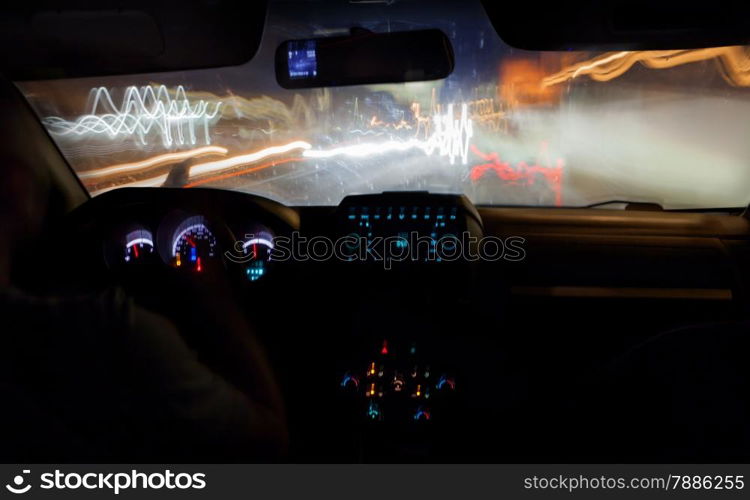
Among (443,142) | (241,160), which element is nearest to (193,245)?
(241,160)

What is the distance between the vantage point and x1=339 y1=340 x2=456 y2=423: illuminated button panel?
2953 millimetres

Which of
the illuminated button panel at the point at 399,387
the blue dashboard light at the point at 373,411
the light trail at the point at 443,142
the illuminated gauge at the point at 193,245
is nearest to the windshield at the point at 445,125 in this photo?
the light trail at the point at 443,142

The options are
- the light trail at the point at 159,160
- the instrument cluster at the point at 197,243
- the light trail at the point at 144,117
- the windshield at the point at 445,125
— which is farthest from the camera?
the light trail at the point at 159,160

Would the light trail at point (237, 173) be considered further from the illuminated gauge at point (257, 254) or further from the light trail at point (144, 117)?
the illuminated gauge at point (257, 254)

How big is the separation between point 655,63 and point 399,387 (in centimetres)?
280

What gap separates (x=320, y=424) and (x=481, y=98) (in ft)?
7.53

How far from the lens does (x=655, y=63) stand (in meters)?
4.13

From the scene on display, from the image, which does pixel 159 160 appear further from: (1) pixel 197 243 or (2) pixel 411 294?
(2) pixel 411 294

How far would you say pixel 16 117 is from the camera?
3.22 metres

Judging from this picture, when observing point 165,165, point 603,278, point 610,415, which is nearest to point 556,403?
point 603,278

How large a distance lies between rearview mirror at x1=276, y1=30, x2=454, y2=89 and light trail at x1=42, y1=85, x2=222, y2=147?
1468 mm

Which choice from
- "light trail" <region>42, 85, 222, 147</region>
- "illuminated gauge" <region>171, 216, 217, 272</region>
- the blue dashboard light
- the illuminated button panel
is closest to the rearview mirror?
"illuminated gauge" <region>171, 216, 217, 272</region>

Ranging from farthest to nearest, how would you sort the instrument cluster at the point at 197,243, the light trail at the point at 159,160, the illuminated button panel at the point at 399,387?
the light trail at the point at 159,160
the instrument cluster at the point at 197,243
the illuminated button panel at the point at 399,387

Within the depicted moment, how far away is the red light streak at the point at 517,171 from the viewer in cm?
392
